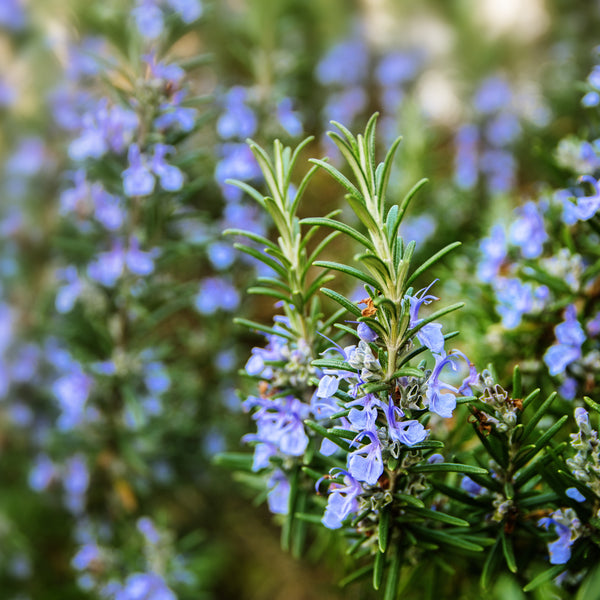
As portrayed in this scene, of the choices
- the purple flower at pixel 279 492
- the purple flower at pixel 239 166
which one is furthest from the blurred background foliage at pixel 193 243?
the purple flower at pixel 279 492

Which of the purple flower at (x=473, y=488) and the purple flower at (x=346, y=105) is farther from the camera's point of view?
the purple flower at (x=346, y=105)

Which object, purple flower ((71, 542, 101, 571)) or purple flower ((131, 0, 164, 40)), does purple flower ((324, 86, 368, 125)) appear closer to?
purple flower ((131, 0, 164, 40))

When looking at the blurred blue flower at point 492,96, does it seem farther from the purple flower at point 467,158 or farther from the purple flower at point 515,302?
the purple flower at point 515,302

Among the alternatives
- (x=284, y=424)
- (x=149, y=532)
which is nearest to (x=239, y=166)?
(x=284, y=424)

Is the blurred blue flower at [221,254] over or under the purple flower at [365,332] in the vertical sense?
over

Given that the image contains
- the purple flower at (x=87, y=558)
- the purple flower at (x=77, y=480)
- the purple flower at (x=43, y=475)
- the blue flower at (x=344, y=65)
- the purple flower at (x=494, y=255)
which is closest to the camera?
the purple flower at (x=494, y=255)

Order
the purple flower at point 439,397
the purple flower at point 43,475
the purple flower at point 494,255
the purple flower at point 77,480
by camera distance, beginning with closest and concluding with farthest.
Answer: the purple flower at point 439,397 < the purple flower at point 494,255 < the purple flower at point 77,480 < the purple flower at point 43,475

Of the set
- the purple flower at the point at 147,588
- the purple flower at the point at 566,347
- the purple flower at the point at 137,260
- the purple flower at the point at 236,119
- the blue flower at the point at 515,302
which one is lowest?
the purple flower at the point at 147,588
